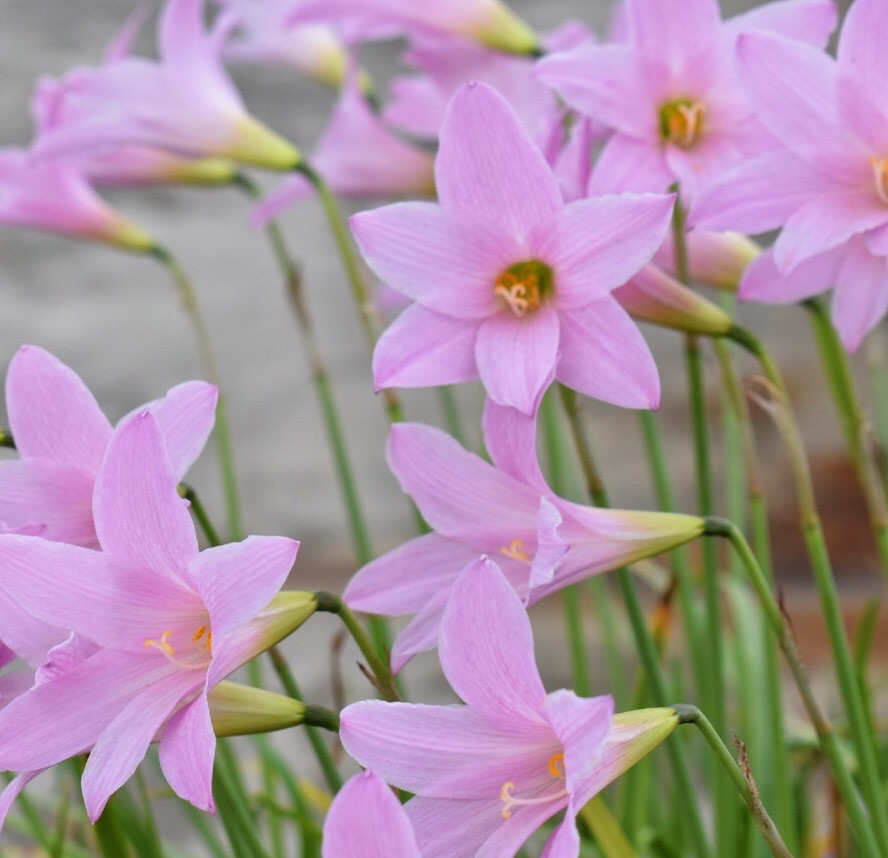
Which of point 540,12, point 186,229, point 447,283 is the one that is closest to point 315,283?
point 186,229

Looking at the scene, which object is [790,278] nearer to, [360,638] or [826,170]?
[826,170]

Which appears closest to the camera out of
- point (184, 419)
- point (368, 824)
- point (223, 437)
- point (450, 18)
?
point (368, 824)

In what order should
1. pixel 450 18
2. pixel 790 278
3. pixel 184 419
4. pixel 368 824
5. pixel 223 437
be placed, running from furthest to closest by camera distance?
pixel 223 437, pixel 450 18, pixel 790 278, pixel 184 419, pixel 368 824

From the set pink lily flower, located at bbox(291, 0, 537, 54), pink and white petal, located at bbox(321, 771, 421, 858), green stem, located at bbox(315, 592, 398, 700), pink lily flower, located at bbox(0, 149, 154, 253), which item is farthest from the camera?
pink lily flower, located at bbox(0, 149, 154, 253)

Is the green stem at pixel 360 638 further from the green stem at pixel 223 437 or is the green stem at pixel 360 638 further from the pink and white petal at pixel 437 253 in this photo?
the green stem at pixel 223 437

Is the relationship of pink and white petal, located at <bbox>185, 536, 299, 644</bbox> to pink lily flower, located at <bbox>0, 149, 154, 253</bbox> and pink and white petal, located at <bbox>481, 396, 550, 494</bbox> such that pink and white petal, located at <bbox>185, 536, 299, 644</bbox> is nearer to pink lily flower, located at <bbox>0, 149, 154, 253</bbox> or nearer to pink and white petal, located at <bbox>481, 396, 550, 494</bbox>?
pink and white petal, located at <bbox>481, 396, 550, 494</bbox>

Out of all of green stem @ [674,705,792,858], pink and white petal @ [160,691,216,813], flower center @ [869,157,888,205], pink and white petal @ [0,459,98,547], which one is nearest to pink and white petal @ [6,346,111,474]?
pink and white petal @ [0,459,98,547]

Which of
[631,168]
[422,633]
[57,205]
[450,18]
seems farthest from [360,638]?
[57,205]
